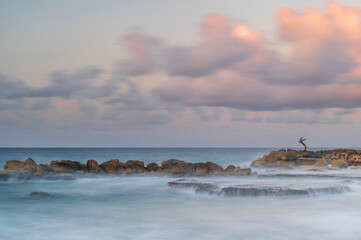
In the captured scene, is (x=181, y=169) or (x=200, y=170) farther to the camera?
(x=181, y=169)

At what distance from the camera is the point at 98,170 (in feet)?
89.5

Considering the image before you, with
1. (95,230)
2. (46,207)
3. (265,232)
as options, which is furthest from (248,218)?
(46,207)

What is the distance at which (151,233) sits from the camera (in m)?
11.1

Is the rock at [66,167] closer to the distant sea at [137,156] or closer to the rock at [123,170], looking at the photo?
the rock at [123,170]

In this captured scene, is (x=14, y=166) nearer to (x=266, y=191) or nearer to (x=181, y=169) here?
(x=181, y=169)

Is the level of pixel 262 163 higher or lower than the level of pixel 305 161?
lower

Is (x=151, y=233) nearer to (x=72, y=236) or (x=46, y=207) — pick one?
(x=72, y=236)

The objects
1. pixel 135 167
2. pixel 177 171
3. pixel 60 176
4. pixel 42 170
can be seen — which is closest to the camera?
pixel 60 176

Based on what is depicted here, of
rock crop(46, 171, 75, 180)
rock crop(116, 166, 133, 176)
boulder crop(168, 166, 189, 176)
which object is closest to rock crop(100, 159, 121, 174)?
rock crop(116, 166, 133, 176)

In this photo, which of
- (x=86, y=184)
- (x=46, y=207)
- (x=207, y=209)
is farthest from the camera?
(x=86, y=184)

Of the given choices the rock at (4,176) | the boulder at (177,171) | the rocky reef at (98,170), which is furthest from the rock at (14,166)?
the boulder at (177,171)

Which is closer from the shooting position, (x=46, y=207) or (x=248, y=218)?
(x=248, y=218)

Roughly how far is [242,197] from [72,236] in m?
7.22

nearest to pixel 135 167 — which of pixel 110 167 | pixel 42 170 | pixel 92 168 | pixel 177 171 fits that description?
pixel 110 167
